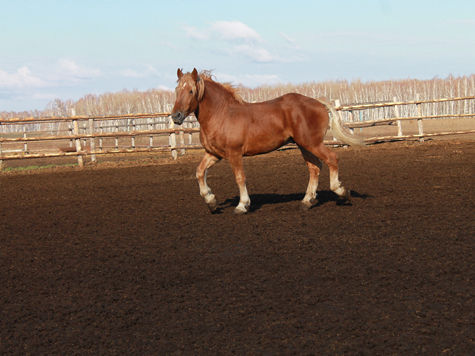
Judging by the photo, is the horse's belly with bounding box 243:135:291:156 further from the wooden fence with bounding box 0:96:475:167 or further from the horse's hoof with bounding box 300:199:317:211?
the wooden fence with bounding box 0:96:475:167

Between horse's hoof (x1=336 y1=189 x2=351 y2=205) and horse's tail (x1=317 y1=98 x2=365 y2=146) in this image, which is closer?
horse's hoof (x1=336 y1=189 x2=351 y2=205)

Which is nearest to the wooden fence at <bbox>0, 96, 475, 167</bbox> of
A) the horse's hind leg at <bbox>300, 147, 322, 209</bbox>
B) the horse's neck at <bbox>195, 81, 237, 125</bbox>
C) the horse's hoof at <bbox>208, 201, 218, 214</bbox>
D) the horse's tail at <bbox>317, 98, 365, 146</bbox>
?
the horse's tail at <bbox>317, 98, 365, 146</bbox>

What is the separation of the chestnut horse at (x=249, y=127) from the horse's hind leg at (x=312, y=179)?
0.05ft

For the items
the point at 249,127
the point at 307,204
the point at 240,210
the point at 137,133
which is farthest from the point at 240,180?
the point at 137,133

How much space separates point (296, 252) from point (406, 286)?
52.6 inches

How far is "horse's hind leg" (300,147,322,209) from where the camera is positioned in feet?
24.2

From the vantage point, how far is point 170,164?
52.4 ft

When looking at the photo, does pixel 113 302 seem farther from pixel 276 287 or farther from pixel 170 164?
pixel 170 164

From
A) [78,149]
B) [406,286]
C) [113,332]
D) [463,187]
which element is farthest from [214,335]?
[78,149]

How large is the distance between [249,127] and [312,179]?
116 cm

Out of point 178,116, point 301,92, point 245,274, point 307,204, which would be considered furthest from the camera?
point 301,92

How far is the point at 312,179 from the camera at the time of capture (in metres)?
7.50

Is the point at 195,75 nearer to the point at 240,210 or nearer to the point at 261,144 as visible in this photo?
the point at 261,144

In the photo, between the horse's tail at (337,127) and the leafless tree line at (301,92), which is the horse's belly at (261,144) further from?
the leafless tree line at (301,92)
